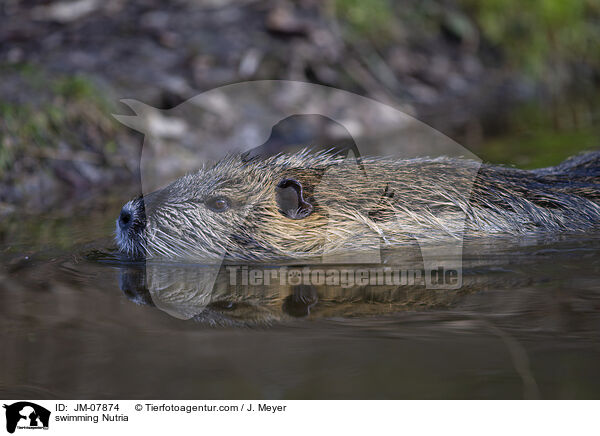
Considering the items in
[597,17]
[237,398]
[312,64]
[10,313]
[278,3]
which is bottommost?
[237,398]

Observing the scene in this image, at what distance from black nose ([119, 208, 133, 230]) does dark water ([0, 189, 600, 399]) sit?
23cm

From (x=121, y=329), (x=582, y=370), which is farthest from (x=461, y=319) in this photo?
(x=121, y=329)

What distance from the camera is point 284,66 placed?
8.38 meters

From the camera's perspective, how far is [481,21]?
36.2 feet

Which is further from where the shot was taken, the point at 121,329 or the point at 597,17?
the point at 597,17

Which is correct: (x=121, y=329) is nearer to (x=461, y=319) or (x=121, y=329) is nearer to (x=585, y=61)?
(x=461, y=319)

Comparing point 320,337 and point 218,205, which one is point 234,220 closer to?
point 218,205

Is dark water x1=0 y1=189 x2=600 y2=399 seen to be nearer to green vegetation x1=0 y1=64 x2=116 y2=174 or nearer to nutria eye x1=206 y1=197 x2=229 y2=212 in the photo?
nutria eye x1=206 y1=197 x2=229 y2=212

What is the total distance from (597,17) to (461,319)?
10.6 meters

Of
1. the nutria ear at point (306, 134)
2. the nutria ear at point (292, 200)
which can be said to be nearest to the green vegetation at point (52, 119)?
the nutria ear at point (306, 134)
